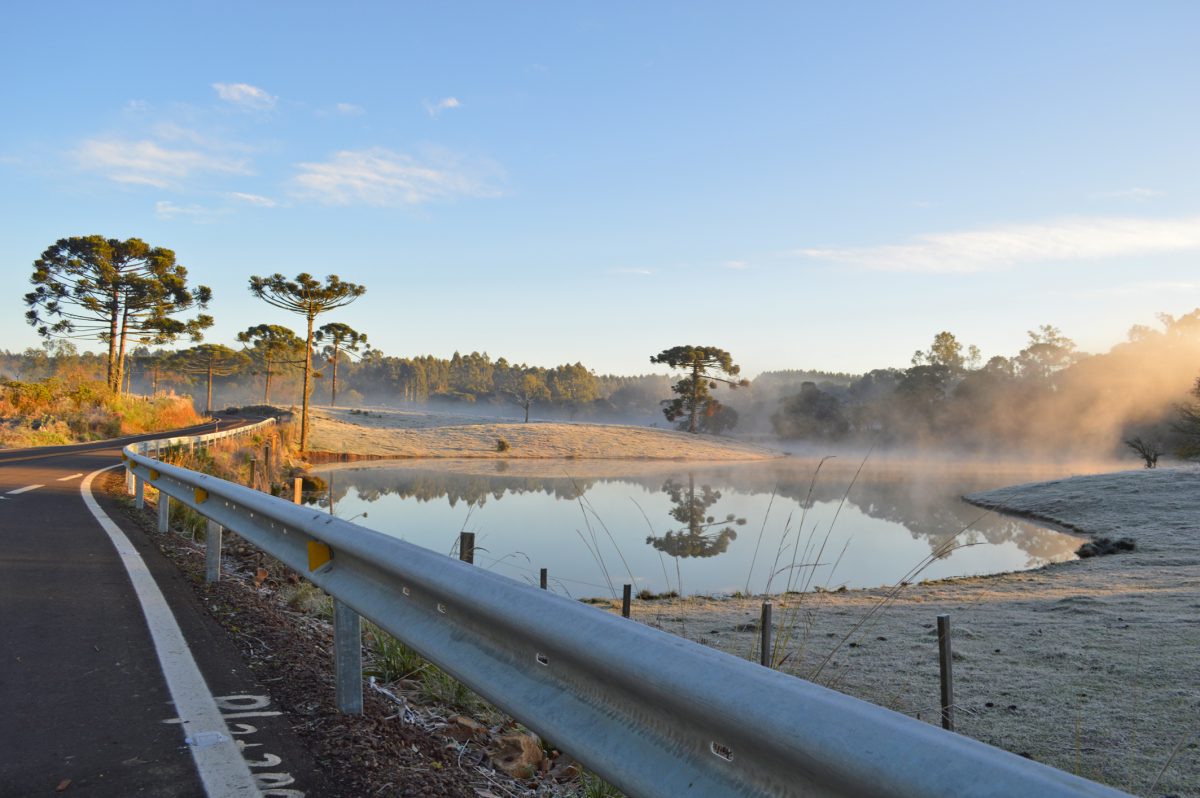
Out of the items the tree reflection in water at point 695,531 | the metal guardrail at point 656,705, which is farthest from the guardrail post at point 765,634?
the tree reflection in water at point 695,531

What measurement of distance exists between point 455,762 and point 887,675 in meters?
5.61

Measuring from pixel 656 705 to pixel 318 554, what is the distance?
2.53 m

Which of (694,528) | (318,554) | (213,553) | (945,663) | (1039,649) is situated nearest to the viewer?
(318,554)

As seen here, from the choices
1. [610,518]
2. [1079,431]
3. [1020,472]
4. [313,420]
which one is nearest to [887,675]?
[610,518]

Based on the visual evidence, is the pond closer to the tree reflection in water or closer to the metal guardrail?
the tree reflection in water

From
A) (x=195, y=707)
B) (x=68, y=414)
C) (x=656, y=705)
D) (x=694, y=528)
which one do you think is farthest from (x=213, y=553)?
(x=68, y=414)

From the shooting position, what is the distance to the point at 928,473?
4794 cm

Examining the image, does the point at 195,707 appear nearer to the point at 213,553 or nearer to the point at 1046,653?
the point at 213,553

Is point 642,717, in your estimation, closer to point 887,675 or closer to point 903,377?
point 887,675

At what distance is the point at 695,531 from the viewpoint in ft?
67.1

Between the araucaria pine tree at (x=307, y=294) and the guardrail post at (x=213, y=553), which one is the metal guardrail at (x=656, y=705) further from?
the araucaria pine tree at (x=307, y=294)

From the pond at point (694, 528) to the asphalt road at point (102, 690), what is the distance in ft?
7.75

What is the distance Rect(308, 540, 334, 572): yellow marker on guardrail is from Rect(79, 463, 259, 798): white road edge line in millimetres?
694

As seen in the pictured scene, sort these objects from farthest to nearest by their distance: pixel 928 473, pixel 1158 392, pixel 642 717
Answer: pixel 1158 392, pixel 928 473, pixel 642 717
